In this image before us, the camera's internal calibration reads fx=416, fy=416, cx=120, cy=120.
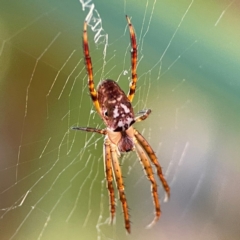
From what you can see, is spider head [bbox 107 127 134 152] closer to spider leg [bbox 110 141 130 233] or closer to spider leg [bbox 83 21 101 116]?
spider leg [bbox 110 141 130 233]

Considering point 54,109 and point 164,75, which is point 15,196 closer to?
point 54,109

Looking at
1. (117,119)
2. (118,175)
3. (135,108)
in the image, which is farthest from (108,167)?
(135,108)

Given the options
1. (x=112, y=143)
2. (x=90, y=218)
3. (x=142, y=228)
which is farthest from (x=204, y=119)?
(x=112, y=143)

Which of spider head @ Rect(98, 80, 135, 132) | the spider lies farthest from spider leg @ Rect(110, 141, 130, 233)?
spider head @ Rect(98, 80, 135, 132)

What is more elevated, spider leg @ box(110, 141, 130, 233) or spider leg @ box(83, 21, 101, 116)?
spider leg @ box(83, 21, 101, 116)

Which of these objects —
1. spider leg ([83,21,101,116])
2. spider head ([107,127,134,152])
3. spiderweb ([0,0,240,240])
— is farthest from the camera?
spiderweb ([0,0,240,240])

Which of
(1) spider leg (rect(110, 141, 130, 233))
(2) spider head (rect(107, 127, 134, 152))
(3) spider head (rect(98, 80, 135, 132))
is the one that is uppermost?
(3) spider head (rect(98, 80, 135, 132))

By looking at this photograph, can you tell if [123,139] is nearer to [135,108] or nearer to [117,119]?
[117,119]
